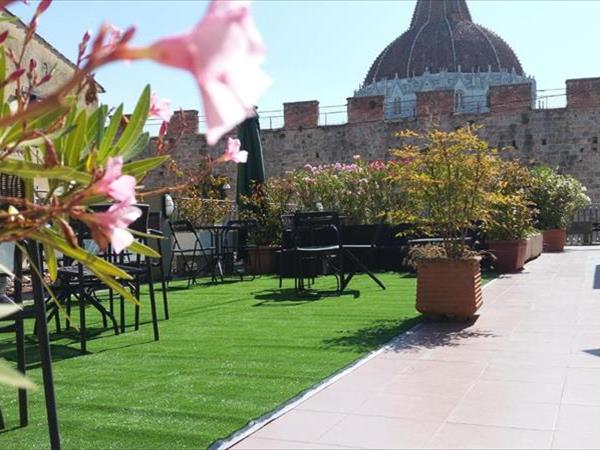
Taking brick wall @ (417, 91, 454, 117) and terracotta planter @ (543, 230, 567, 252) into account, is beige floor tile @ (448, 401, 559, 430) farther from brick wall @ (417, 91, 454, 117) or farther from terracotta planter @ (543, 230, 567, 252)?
brick wall @ (417, 91, 454, 117)

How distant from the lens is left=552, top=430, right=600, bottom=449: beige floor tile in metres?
2.26

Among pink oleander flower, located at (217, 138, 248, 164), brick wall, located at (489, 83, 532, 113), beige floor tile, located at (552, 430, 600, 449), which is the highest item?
brick wall, located at (489, 83, 532, 113)

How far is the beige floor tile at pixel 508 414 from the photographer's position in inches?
98.7

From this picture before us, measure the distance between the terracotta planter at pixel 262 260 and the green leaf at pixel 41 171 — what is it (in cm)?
795

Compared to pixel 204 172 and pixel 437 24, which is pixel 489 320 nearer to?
pixel 204 172

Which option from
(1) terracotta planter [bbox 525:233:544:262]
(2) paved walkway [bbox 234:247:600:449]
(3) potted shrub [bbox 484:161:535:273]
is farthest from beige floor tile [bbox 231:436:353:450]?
(1) terracotta planter [bbox 525:233:544:262]

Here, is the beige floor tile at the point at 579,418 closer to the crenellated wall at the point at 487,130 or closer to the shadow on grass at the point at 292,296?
the shadow on grass at the point at 292,296

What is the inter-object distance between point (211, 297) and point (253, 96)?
19.5 feet

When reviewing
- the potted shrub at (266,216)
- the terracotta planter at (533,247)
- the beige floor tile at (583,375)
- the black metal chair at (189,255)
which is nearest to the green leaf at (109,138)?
the beige floor tile at (583,375)

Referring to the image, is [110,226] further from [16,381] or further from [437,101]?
[437,101]

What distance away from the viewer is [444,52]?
5403 cm

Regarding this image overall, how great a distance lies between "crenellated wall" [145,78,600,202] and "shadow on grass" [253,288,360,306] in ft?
35.9

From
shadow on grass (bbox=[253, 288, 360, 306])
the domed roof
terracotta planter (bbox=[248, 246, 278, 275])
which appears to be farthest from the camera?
the domed roof

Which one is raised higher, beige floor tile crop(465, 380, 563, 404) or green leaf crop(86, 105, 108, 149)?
green leaf crop(86, 105, 108, 149)
